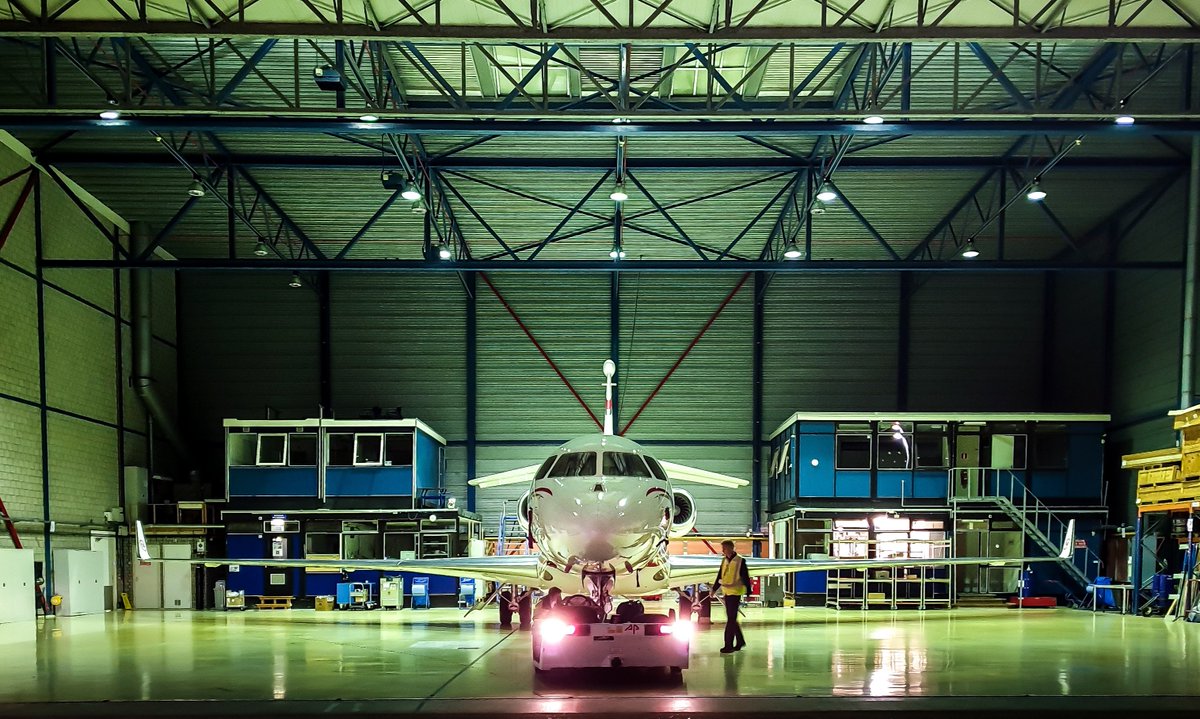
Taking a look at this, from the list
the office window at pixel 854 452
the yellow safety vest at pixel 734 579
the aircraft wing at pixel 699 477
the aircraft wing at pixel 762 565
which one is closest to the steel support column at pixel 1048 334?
the office window at pixel 854 452

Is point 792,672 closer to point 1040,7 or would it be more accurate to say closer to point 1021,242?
point 1040,7

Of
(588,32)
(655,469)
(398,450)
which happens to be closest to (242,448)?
(398,450)

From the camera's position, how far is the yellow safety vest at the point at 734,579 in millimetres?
15352

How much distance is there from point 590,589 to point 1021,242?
27066 mm

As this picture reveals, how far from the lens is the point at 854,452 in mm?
33000

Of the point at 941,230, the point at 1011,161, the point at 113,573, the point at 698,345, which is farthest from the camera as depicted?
the point at 698,345

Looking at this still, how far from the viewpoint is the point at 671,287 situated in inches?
1502

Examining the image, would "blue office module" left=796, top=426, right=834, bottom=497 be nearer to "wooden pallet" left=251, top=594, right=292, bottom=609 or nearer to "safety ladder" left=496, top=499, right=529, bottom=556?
"safety ladder" left=496, top=499, right=529, bottom=556

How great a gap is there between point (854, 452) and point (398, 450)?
586 inches

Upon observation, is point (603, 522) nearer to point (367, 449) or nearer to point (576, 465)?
point (576, 465)

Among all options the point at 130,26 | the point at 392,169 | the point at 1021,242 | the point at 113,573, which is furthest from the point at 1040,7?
the point at 113,573

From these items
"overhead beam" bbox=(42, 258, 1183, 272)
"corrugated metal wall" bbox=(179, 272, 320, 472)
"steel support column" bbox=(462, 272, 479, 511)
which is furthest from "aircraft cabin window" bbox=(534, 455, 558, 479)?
"corrugated metal wall" bbox=(179, 272, 320, 472)

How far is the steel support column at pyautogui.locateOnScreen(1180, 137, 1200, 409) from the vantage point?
90.3ft

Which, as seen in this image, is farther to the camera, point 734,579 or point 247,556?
point 247,556
